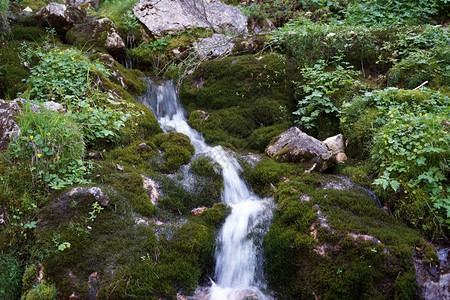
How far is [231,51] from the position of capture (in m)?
7.88

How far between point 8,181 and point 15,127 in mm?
800

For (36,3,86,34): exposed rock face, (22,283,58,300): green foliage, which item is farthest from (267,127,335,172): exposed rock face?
(36,3,86,34): exposed rock face

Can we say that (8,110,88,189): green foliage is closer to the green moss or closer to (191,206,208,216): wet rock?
the green moss

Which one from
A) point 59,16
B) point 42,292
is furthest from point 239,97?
point 59,16

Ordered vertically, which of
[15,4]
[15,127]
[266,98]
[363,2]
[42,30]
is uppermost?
[15,4]

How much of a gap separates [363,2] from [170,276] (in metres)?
9.96

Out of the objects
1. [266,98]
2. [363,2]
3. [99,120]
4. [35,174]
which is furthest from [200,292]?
[363,2]

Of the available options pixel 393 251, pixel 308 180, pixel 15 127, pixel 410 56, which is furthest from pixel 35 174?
pixel 410 56

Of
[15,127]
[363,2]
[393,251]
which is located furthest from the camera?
[363,2]

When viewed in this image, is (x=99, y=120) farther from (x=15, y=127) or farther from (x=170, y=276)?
(x=170, y=276)

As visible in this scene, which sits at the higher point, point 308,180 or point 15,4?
point 15,4

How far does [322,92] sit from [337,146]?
125 cm

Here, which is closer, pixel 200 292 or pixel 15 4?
pixel 200 292

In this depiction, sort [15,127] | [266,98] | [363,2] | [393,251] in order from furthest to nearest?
[363,2] → [266,98] → [15,127] → [393,251]
